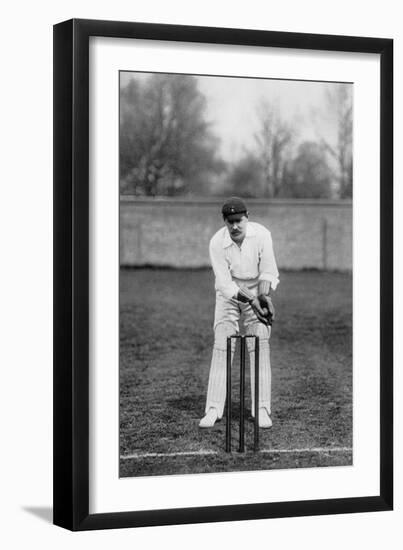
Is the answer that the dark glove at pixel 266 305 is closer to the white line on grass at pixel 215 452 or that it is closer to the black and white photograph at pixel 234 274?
the black and white photograph at pixel 234 274

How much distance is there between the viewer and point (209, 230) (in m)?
15.7

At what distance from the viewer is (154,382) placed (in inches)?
426

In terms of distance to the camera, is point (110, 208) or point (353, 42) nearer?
point (110, 208)

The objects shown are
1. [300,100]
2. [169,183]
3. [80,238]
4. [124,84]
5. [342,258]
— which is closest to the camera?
[80,238]

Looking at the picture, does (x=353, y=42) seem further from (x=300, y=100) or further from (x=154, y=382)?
(x=154, y=382)

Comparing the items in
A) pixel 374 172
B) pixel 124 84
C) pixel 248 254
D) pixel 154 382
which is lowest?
pixel 154 382

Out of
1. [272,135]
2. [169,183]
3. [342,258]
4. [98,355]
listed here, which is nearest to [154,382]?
[272,135]

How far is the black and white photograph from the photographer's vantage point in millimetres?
7828

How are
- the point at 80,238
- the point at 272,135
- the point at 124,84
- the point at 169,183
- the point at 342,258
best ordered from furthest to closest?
the point at 342,258
the point at 169,183
the point at 272,135
the point at 124,84
the point at 80,238

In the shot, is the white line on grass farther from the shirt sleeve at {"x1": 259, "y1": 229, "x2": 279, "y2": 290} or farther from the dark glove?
the shirt sleeve at {"x1": 259, "y1": 229, "x2": 279, "y2": 290}

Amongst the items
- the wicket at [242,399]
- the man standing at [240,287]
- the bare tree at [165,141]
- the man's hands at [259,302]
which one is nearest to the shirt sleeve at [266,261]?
the man standing at [240,287]

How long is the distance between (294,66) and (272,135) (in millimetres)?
1798

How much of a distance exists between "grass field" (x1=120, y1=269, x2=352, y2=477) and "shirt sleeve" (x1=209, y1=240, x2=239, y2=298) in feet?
2.00

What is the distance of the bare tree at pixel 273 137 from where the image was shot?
28.8ft
